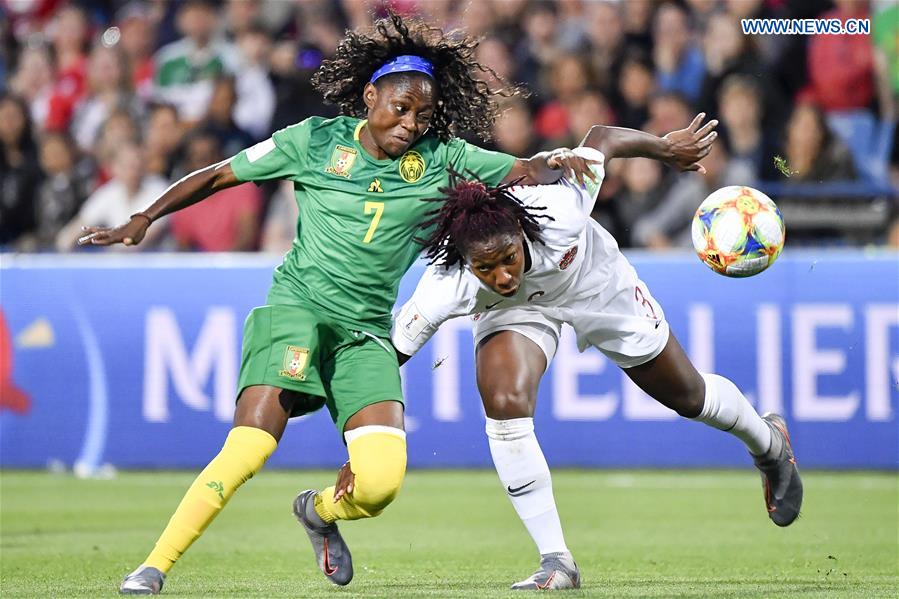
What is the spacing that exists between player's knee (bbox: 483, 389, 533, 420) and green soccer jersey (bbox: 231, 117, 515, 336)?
0.57 meters

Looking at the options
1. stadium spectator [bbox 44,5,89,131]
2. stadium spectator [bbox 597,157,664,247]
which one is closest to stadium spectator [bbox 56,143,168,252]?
stadium spectator [bbox 44,5,89,131]

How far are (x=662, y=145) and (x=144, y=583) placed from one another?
9.11ft

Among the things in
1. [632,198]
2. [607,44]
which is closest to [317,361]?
[632,198]

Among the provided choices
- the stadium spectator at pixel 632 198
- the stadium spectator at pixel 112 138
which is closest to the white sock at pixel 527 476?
the stadium spectator at pixel 632 198

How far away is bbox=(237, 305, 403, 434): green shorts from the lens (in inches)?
235

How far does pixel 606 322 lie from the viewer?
6.70 m

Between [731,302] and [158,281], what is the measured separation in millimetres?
4393

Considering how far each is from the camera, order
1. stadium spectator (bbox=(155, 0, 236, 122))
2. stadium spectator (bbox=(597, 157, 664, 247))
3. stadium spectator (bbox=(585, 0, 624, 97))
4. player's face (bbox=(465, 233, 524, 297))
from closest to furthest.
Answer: player's face (bbox=(465, 233, 524, 297)), stadium spectator (bbox=(597, 157, 664, 247)), stadium spectator (bbox=(585, 0, 624, 97)), stadium spectator (bbox=(155, 0, 236, 122))

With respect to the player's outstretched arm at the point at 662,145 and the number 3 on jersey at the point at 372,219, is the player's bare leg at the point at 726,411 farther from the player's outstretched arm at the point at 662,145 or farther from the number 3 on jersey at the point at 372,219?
the number 3 on jersey at the point at 372,219

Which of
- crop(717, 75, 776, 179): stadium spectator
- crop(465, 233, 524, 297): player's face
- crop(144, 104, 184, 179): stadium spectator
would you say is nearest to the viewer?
crop(465, 233, 524, 297): player's face

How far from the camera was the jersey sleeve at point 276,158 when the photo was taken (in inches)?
243

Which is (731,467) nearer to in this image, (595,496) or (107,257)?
(595,496)

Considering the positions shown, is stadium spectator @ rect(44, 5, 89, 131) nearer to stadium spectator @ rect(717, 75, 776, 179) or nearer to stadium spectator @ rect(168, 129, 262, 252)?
stadium spectator @ rect(168, 129, 262, 252)

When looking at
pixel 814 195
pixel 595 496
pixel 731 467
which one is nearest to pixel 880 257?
pixel 814 195
